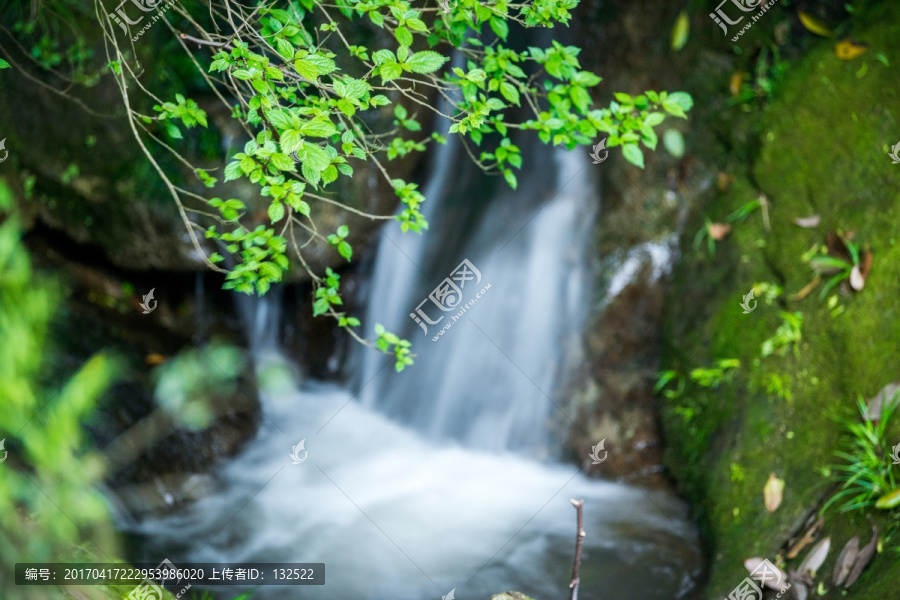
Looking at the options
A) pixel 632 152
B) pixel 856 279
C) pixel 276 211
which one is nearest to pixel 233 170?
pixel 276 211

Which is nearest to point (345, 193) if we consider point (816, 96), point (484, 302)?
point (484, 302)

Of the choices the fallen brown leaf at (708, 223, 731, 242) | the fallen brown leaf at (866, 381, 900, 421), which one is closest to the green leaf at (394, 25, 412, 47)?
the fallen brown leaf at (866, 381, 900, 421)

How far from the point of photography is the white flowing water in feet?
10.1

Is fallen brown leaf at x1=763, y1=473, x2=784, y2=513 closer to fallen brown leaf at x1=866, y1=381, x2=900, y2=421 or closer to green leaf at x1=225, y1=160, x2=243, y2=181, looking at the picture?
fallen brown leaf at x1=866, y1=381, x2=900, y2=421

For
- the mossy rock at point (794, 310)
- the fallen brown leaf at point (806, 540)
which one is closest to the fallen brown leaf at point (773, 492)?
the mossy rock at point (794, 310)

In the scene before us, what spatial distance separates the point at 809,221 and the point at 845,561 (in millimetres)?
1616

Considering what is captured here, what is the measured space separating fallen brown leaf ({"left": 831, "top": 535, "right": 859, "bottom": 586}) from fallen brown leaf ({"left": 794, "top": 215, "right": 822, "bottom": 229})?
150 centimetres

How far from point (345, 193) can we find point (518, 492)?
6.86 feet

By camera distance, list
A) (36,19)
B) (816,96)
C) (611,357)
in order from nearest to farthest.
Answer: (816,96)
(36,19)
(611,357)

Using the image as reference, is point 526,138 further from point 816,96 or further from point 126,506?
point 126,506

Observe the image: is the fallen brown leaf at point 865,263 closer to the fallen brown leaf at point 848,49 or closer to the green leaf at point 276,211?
the fallen brown leaf at point 848,49

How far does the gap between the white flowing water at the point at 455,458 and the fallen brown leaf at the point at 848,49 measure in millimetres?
1509

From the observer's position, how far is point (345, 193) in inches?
155

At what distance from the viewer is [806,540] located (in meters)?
2.41
